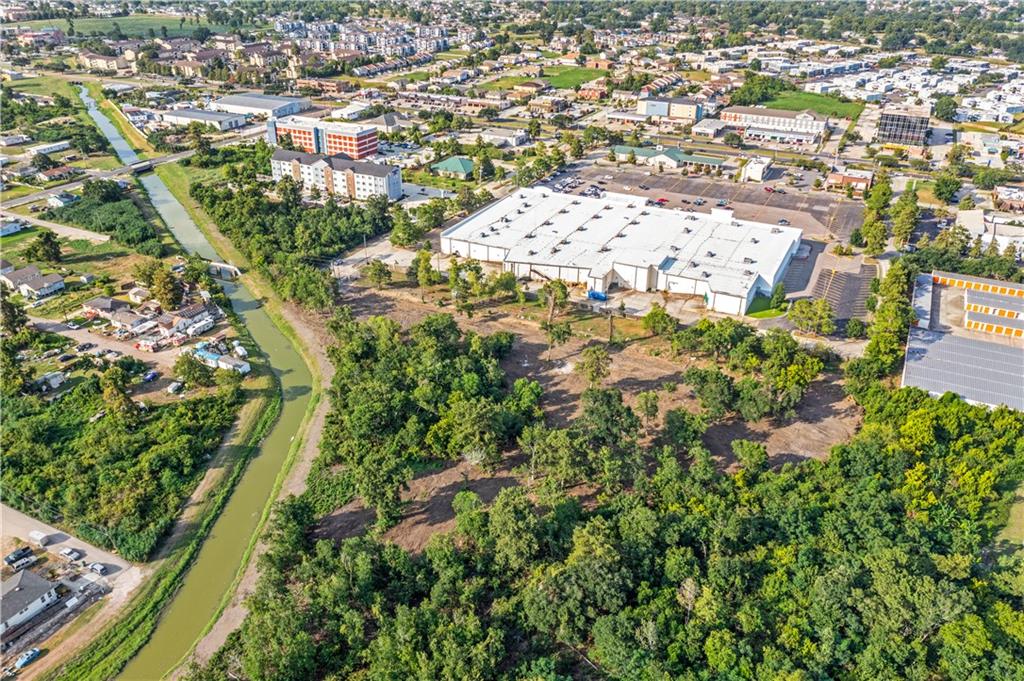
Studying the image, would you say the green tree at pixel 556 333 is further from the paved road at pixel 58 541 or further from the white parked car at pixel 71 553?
the white parked car at pixel 71 553

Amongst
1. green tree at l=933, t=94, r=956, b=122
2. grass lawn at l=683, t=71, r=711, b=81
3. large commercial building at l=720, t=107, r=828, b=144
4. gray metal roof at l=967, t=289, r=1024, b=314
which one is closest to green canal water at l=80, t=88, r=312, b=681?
gray metal roof at l=967, t=289, r=1024, b=314

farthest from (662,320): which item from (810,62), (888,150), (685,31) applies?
(685,31)

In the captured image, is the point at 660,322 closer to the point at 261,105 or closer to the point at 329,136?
the point at 329,136

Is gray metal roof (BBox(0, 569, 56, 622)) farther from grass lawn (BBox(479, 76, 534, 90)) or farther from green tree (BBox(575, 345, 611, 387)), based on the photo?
grass lawn (BBox(479, 76, 534, 90))

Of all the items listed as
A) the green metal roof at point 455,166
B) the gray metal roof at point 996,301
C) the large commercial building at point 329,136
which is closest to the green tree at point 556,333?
the gray metal roof at point 996,301

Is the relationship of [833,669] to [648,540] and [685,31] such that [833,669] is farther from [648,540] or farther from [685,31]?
[685,31]

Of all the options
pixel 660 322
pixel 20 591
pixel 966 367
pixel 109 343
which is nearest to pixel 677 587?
pixel 660 322
